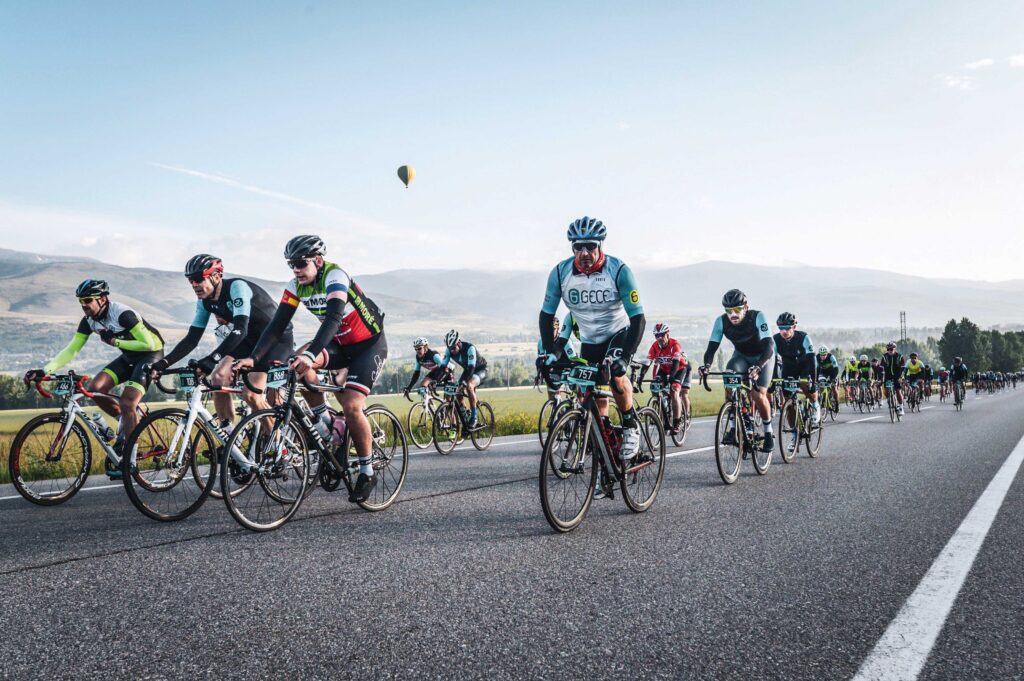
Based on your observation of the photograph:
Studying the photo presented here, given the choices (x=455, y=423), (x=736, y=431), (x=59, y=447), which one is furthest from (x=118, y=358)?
(x=736, y=431)

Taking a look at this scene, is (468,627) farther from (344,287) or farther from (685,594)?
(344,287)

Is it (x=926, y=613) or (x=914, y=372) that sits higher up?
(x=914, y=372)

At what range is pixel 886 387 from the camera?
1934cm

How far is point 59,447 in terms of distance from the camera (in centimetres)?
664

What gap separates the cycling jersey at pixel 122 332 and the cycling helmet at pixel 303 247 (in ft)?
7.70

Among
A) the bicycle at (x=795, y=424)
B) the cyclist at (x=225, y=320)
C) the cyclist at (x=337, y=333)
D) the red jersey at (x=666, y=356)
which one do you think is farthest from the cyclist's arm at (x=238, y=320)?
the red jersey at (x=666, y=356)

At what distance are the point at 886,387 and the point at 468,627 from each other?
1899 cm

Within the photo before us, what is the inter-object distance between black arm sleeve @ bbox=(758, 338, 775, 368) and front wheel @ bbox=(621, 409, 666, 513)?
2660mm

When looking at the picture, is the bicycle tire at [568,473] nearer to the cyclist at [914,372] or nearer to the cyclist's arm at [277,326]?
the cyclist's arm at [277,326]

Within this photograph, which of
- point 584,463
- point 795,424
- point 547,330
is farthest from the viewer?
point 795,424

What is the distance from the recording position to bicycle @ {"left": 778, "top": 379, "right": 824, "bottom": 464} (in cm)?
959

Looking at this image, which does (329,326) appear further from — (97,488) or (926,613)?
(926,613)

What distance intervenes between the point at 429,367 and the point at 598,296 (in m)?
6.50

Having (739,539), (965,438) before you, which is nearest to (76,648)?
(739,539)
